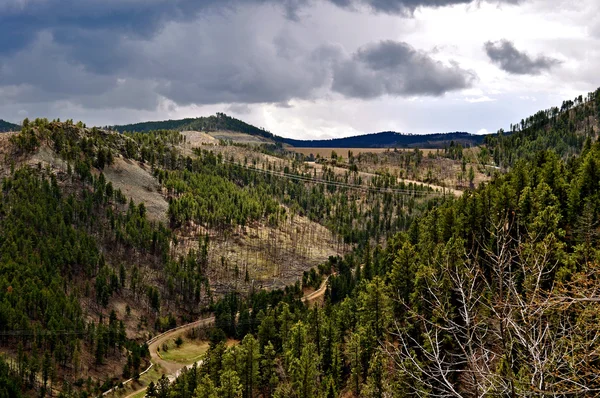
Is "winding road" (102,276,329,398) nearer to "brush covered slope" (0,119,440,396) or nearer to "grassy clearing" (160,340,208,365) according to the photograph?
"grassy clearing" (160,340,208,365)

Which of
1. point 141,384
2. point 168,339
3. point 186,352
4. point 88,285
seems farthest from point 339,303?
point 88,285

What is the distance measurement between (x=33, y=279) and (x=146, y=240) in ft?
178

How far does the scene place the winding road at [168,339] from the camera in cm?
11919

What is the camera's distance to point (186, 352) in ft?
451

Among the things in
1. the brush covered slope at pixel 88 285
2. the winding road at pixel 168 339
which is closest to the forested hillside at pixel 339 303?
the brush covered slope at pixel 88 285

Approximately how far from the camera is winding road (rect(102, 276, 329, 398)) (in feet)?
391

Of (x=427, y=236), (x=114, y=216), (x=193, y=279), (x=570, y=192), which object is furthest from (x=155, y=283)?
(x=570, y=192)

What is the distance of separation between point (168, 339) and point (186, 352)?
10.5m

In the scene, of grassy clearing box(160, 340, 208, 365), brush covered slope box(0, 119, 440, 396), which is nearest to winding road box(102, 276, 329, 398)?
grassy clearing box(160, 340, 208, 365)

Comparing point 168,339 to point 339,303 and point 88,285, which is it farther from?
point 339,303

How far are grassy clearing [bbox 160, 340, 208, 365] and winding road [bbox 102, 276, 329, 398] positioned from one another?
6.02 feet

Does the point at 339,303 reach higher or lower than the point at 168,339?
higher

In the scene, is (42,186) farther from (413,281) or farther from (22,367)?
(413,281)

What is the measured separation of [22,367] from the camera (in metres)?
110
